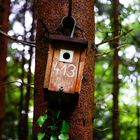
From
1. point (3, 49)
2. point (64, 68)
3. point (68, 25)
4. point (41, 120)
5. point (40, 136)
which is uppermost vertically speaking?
point (3, 49)

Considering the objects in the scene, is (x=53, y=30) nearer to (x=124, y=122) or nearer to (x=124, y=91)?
(x=124, y=122)

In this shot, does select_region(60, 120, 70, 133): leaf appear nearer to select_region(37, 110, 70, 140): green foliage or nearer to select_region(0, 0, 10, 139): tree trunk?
select_region(37, 110, 70, 140): green foliage

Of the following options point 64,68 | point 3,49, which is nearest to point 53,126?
point 64,68

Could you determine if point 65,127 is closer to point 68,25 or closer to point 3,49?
point 68,25

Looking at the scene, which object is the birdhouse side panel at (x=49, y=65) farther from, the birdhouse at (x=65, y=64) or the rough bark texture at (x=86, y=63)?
the rough bark texture at (x=86, y=63)

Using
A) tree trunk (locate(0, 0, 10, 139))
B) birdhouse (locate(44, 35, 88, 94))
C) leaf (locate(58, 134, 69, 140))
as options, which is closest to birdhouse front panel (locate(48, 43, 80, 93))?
birdhouse (locate(44, 35, 88, 94))

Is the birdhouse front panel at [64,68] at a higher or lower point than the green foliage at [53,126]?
higher

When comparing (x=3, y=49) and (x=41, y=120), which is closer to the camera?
(x=41, y=120)

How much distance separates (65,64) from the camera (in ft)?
9.48

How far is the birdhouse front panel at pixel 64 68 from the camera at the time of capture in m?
2.85

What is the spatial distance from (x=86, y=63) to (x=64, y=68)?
11.9 inches

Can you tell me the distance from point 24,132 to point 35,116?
5.39 metres

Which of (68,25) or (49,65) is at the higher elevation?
(68,25)

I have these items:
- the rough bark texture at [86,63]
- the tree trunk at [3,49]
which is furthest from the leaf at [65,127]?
the tree trunk at [3,49]
